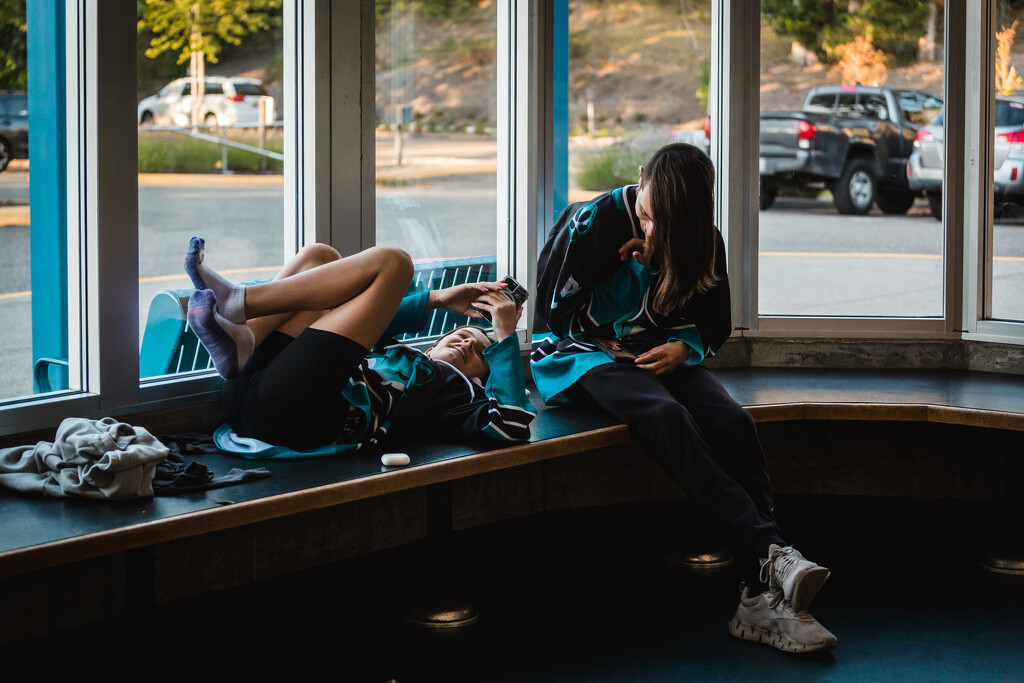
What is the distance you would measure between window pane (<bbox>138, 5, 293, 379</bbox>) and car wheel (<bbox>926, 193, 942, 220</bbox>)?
246 cm

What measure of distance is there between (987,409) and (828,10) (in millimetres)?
1727

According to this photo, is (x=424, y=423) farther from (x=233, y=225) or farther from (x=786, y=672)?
(x=786, y=672)

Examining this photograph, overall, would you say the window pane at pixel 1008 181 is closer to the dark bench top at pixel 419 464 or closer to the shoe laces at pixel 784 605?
the dark bench top at pixel 419 464

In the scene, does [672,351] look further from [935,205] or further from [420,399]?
[935,205]

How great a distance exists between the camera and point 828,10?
412 cm

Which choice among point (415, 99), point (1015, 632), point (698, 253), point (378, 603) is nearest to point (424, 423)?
point (378, 603)

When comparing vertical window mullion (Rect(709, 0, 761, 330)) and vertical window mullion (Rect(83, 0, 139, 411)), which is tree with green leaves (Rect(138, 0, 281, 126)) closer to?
vertical window mullion (Rect(83, 0, 139, 411))

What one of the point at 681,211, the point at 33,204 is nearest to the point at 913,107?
the point at 681,211

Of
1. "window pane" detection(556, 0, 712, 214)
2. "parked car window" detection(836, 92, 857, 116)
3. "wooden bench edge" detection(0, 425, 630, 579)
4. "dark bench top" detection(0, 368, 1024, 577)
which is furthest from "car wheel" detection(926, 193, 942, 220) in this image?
"wooden bench edge" detection(0, 425, 630, 579)

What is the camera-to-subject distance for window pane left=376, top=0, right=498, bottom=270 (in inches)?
132

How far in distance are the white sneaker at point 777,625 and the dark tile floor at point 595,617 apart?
31mm

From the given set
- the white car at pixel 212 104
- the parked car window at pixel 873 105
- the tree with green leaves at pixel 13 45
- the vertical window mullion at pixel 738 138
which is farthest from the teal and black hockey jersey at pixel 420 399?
the parked car window at pixel 873 105

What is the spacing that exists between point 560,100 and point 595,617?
1819 millimetres

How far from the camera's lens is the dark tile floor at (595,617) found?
→ 8.63ft
